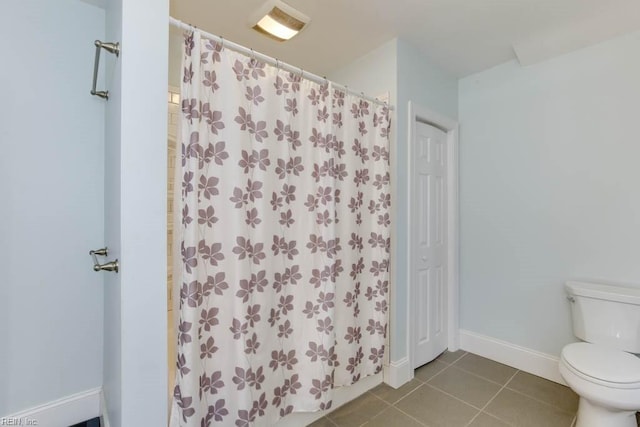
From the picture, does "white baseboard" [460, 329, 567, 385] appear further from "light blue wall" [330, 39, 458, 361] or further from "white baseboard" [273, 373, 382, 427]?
"white baseboard" [273, 373, 382, 427]

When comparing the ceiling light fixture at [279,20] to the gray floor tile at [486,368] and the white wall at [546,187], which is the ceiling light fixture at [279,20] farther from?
the gray floor tile at [486,368]

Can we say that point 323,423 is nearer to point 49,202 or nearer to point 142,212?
point 142,212

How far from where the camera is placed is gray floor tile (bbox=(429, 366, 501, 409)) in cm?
184

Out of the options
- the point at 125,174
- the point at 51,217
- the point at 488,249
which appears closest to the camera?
the point at 125,174

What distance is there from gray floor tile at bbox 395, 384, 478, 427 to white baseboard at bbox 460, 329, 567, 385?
0.75m

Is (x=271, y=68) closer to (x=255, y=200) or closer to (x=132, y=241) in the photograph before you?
(x=255, y=200)

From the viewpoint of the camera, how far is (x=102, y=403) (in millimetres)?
1498

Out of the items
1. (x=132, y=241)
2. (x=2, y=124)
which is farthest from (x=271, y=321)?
(x=2, y=124)

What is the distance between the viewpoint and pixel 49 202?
4.89 feet

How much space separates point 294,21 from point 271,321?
5.68ft

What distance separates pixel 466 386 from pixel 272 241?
176 centimetres

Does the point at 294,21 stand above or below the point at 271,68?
above

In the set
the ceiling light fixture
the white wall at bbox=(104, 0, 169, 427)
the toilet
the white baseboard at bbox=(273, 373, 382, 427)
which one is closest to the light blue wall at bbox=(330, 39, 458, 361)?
the white baseboard at bbox=(273, 373, 382, 427)

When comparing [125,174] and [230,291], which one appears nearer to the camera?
[125,174]
